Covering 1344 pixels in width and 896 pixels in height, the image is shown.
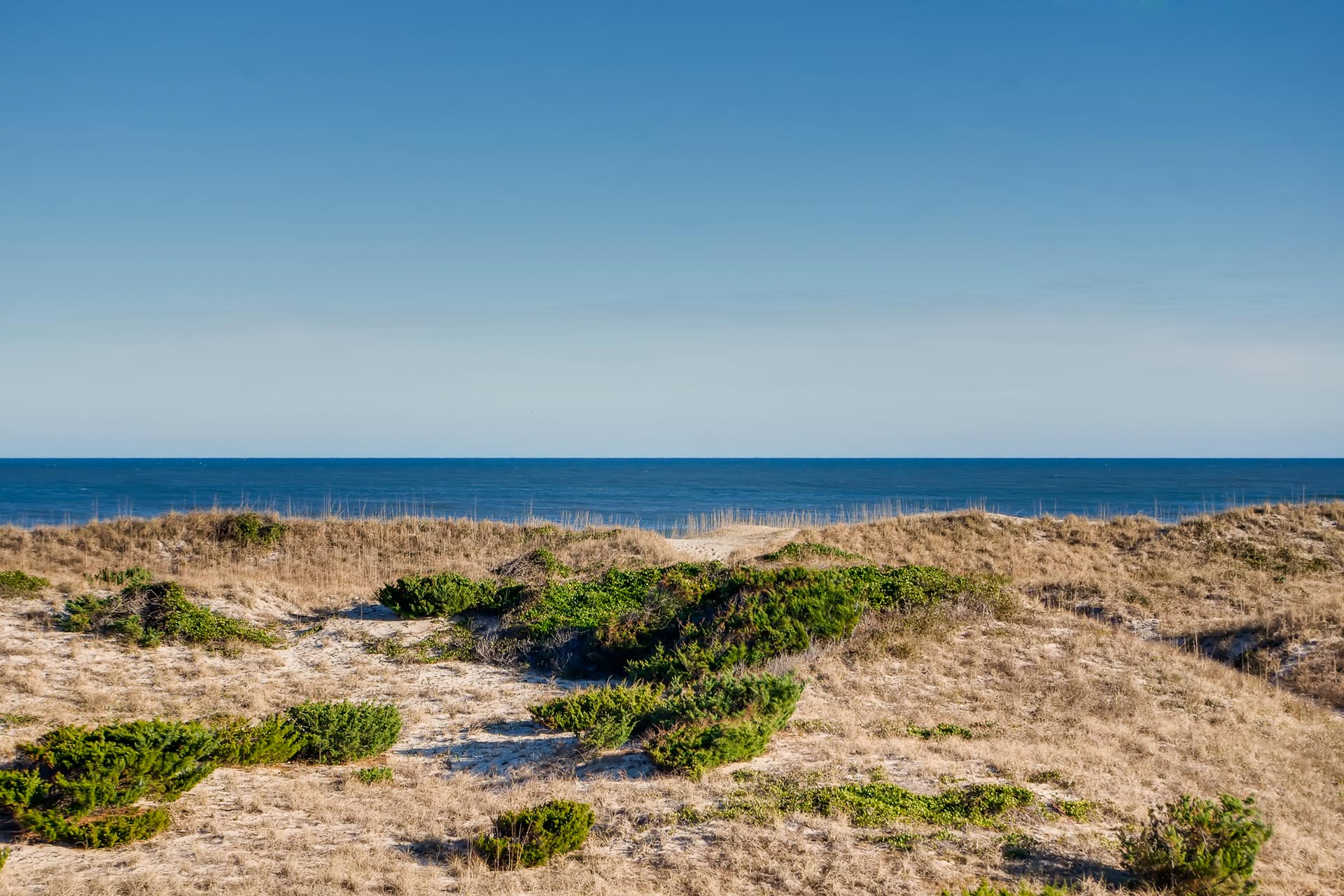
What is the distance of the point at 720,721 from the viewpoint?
9.10 m

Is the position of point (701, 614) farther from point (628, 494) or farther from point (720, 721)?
point (628, 494)

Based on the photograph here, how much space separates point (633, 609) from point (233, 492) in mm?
73583

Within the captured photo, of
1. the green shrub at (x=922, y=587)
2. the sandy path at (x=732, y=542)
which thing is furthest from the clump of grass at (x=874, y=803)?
the sandy path at (x=732, y=542)

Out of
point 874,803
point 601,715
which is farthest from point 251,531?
point 874,803

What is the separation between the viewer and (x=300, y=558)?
1008 inches

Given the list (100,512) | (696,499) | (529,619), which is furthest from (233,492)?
(529,619)

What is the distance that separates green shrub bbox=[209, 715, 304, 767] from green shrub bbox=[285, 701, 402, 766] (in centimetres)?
13

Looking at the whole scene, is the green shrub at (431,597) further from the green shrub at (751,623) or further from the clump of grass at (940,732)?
the clump of grass at (940,732)

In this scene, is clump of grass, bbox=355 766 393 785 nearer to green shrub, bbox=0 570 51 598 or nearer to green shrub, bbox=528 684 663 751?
green shrub, bbox=528 684 663 751

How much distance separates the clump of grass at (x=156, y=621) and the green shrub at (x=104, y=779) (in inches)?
253

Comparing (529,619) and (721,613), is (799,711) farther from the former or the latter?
(529,619)

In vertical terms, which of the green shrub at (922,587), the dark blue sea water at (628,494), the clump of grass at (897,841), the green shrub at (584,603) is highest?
the green shrub at (922,587)

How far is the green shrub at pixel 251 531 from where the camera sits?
26.3 m

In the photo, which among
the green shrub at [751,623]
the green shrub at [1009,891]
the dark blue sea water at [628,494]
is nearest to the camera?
the green shrub at [1009,891]
